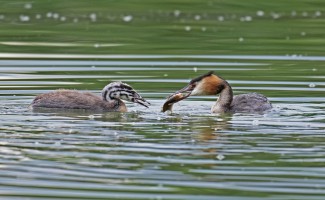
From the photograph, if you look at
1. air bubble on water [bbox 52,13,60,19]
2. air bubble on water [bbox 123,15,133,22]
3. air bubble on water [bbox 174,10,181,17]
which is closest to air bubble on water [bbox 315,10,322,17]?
air bubble on water [bbox 174,10,181,17]

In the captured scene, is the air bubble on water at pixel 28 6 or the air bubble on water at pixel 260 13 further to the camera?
the air bubble on water at pixel 28 6

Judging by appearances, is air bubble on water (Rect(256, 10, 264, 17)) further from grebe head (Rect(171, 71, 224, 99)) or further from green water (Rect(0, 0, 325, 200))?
grebe head (Rect(171, 71, 224, 99))

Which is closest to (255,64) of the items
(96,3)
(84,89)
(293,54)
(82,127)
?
(293,54)

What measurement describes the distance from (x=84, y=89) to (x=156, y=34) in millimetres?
6456

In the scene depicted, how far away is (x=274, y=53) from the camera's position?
20.0m

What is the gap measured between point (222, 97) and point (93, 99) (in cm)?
155

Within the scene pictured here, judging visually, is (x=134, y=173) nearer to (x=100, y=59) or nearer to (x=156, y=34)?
(x=100, y=59)

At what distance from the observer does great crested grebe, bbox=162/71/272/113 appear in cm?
1428

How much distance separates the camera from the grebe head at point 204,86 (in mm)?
14836

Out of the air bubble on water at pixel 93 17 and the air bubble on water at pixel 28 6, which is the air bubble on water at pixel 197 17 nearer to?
the air bubble on water at pixel 93 17

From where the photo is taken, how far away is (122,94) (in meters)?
14.8

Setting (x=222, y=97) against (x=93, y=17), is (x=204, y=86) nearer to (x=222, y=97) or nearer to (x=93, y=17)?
(x=222, y=97)

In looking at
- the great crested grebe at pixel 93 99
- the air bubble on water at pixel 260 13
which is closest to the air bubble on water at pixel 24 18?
the air bubble on water at pixel 260 13

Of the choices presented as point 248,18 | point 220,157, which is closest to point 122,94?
point 220,157
